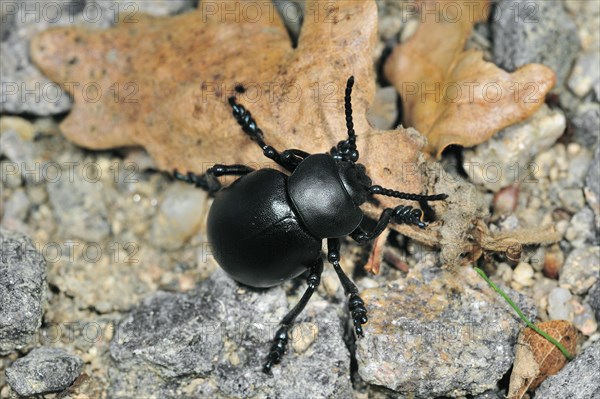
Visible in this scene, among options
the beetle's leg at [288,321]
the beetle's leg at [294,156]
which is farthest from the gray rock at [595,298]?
the beetle's leg at [294,156]

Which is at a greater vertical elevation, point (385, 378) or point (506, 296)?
point (506, 296)

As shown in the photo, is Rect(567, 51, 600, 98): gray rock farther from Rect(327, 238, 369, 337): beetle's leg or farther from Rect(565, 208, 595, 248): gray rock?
Rect(327, 238, 369, 337): beetle's leg

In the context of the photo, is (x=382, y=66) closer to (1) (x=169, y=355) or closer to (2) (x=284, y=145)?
(2) (x=284, y=145)

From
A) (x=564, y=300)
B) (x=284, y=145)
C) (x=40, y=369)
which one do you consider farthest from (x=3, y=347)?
(x=564, y=300)

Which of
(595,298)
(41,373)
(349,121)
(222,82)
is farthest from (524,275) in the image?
(41,373)

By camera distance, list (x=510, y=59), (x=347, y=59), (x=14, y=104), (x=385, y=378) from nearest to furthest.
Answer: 1. (x=385, y=378)
2. (x=347, y=59)
3. (x=510, y=59)
4. (x=14, y=104)

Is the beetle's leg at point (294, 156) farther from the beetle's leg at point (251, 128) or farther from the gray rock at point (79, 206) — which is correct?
the gray rock at point (79, 206)

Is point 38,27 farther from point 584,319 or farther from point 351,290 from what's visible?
point 584,319
